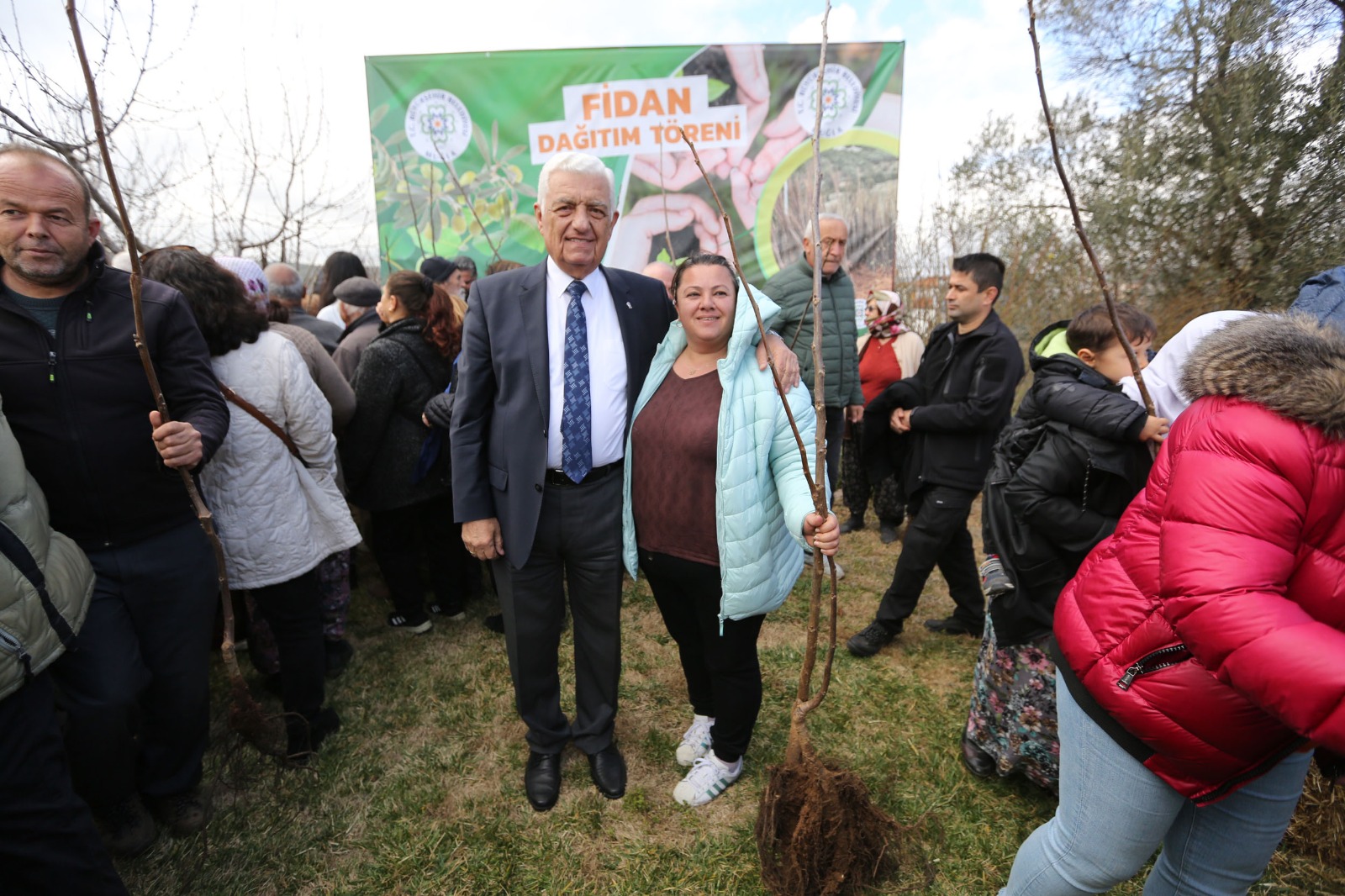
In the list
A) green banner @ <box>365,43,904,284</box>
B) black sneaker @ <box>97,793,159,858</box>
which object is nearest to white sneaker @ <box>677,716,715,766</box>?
black sneaker @ <box>97,793,159,858</box>

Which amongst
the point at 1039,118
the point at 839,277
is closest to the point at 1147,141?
the point at 839,277

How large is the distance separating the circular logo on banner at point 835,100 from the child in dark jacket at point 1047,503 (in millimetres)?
5292

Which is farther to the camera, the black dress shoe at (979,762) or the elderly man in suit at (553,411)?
the black dress shoe at (979,762)

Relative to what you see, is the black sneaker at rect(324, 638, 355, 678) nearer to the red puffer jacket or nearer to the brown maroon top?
the brown maroon top

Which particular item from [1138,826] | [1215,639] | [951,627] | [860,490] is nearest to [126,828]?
[1138,826]

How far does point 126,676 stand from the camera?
1918 mm

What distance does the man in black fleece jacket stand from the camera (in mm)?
1774

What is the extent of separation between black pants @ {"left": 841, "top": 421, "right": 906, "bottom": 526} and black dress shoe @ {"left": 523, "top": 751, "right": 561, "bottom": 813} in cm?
332

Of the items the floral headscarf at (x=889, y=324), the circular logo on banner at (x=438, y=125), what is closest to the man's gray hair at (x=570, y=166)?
Answer: the floral headscarf at (x=889, y=324)

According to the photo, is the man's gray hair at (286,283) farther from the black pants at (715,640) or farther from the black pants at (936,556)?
the black pants at (936,556)

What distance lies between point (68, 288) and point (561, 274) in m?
1.40

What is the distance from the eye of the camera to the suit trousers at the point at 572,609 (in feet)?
7.39

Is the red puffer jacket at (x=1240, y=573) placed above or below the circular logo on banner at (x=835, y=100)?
below

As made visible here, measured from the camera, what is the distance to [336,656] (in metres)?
3.28
